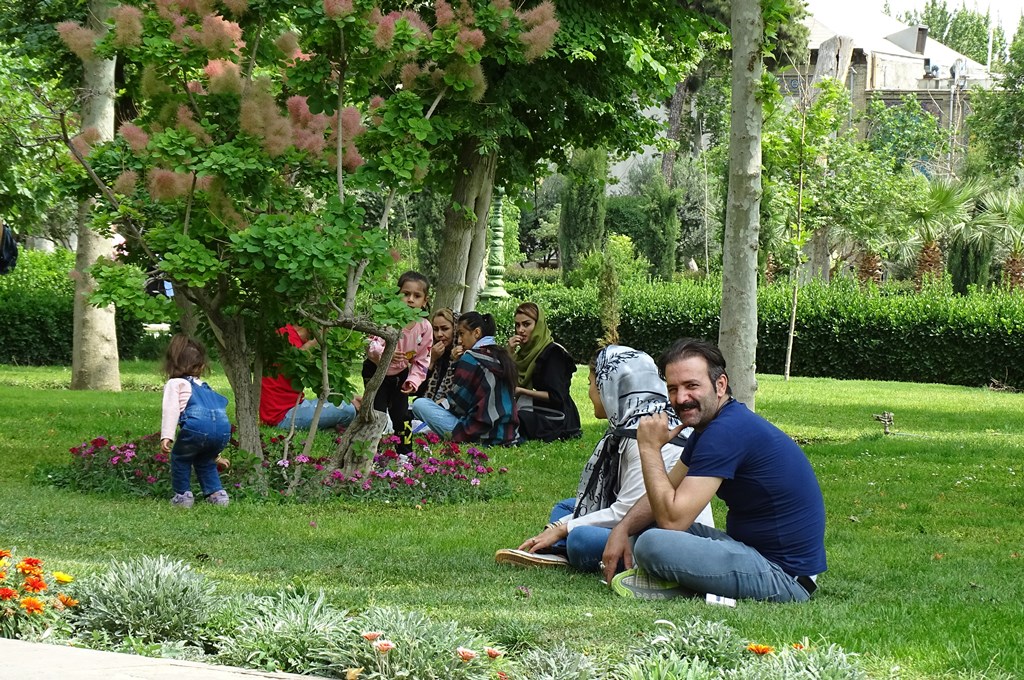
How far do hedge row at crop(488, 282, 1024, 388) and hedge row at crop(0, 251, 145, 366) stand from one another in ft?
24.5

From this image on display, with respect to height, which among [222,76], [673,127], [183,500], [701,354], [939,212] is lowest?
[183,500]

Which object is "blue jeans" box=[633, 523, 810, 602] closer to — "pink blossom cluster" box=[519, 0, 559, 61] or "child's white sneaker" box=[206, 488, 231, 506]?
"child's white sneaker" box=[206, 488, 231, 506]

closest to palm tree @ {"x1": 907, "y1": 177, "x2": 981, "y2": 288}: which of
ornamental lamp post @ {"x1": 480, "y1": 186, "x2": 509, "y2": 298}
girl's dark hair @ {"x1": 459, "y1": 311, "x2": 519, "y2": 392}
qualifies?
ornamental lamp post @ {"x1": 480, "y1": 186, "x2": 509, "y2": 298}

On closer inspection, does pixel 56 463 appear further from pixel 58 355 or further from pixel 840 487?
pixel 58 355

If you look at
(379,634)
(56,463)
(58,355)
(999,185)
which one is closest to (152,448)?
(56,463)

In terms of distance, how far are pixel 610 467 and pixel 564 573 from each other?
564mm

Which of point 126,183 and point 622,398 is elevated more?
point 126,183

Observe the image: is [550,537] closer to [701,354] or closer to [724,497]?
[724,497]

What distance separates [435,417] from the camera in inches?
453

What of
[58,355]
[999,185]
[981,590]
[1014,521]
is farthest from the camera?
[999,185]

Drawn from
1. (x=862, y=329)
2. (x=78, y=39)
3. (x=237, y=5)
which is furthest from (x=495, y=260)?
(x=237, y=5)

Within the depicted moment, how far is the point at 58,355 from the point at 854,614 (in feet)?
66.1

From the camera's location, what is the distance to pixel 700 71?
1991 inches

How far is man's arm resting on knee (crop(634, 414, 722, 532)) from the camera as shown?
5.19m
